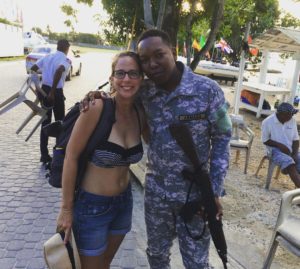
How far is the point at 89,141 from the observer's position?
6.26 feet

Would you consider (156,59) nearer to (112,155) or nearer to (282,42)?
(112,155)

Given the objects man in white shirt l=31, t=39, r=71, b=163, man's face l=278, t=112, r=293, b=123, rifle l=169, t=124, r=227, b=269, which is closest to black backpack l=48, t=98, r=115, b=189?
rifle l=169, t=124, r=227, b=269

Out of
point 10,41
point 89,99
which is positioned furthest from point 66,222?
point 10,41

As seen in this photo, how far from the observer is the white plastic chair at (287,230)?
265cm

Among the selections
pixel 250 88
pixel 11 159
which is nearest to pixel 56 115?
pixel 11 159

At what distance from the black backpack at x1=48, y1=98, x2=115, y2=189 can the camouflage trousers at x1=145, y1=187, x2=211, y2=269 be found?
54 cm

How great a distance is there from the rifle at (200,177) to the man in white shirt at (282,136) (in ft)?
10.6

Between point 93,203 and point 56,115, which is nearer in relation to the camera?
point 93,203

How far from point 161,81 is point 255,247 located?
2434mm

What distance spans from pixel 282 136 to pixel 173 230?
11.5 ft

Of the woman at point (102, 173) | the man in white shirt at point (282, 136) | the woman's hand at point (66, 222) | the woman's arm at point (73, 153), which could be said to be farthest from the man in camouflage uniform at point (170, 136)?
the man in white shirt at point (282, 136)

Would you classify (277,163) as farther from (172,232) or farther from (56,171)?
(56,171)

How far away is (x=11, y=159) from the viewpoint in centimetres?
550

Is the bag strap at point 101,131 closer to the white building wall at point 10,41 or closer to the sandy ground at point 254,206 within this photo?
the sandy ground at point 254,206
